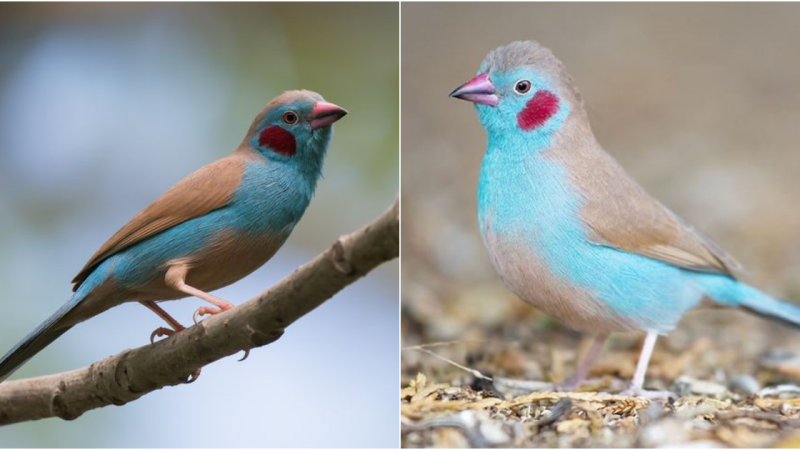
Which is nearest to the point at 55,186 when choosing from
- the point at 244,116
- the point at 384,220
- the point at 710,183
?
the point at 244,116

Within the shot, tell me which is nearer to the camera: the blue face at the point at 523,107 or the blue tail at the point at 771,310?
the blue face at the point at 523,107

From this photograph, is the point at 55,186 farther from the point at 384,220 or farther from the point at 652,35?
the point at 652,35

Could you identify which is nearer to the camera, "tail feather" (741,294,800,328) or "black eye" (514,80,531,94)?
"black eye" (514,80,531,94)

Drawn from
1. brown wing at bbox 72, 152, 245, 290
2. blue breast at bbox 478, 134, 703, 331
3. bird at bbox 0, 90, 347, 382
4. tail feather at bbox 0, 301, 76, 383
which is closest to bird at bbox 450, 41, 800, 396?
blue breast at bbox 478, 134, 703, 331

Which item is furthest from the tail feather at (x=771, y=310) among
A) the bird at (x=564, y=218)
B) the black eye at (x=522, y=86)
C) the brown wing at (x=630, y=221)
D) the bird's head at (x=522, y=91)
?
the black eye at (x=522, y=86)

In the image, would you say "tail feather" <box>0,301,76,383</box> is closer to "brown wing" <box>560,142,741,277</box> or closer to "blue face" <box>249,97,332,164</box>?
"blue face" <box>249,97,332,164</box>

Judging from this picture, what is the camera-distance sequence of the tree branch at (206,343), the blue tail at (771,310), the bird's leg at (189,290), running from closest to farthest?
the tree branch at (206,343)
the bird's leg at (189,290)
the blue tail at (771,310)

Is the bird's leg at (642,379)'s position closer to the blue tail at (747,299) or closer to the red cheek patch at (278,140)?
the blue tail at (747,299)
